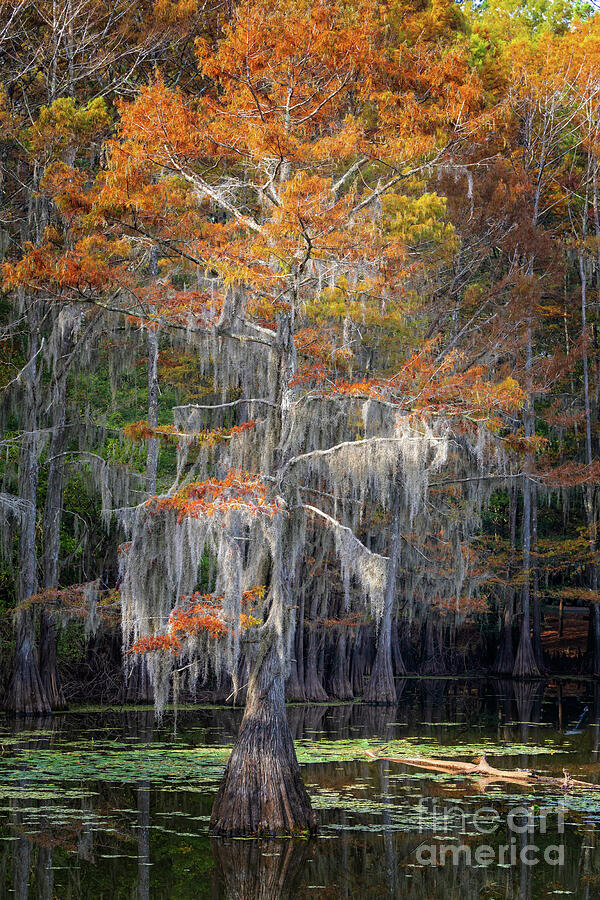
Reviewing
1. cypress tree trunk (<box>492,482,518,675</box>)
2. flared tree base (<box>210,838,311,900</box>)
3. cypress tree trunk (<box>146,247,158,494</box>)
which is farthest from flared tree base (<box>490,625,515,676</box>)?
flared tree base (<box>210,838,311,900</box>)

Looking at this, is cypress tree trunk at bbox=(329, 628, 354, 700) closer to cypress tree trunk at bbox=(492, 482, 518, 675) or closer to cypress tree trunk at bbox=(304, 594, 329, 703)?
cypress tree trunk at bbox=(304, 594, 329, 703)

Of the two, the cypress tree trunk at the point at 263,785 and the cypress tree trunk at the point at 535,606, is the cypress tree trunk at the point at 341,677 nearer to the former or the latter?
the cypress tree trunk at the point at 535,606

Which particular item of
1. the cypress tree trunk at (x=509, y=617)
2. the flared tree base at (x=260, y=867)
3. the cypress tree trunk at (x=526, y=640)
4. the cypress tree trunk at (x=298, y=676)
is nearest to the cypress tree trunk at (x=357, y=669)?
the cypress tree trunk at (x=298, y=676)

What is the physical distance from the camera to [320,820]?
7473 mm

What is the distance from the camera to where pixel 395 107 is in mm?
10109

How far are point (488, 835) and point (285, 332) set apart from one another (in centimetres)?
448

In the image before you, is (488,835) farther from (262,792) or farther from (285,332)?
(285,332)

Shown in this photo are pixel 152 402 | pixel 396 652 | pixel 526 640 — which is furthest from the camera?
pixel 396 652

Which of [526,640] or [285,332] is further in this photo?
[526,640]

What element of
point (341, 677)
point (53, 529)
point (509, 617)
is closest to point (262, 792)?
point (53, 529)

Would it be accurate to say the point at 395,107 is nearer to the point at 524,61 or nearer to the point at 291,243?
the point at 291,243

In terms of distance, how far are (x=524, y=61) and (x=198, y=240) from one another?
1458 centimetres

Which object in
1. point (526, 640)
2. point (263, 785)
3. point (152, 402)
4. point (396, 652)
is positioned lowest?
point (396, 652)

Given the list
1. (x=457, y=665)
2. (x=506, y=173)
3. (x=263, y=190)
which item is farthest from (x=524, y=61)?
(x=457, y=665)
